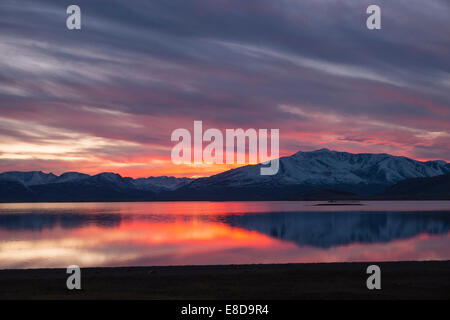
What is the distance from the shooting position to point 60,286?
2352 centimetres

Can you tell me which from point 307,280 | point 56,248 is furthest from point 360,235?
point 307,280

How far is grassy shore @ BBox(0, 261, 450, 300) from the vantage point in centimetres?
2056

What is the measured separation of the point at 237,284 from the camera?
2391cm

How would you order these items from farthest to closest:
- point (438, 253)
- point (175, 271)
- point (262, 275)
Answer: point (438, 253), point (175, 271), point (262, 275)

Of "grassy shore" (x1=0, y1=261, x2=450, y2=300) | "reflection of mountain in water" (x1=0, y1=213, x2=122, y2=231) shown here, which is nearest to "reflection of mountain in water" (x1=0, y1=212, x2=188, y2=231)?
"reflection of mountain in water" (x1=0, y1=213, x2=122, y2=231)

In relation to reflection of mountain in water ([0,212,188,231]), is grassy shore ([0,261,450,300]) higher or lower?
higher

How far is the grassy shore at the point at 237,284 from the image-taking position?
20562mm

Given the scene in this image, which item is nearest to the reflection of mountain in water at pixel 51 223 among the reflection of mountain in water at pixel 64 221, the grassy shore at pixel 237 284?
the reflection of mountain in water at pixel 64 221

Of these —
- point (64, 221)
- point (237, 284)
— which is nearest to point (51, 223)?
point (64, 221)

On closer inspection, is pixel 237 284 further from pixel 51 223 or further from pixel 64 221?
pixel 64 221

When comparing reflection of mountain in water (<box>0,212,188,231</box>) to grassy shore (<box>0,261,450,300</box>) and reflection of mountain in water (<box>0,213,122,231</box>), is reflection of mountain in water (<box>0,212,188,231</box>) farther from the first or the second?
grassy shore (<box>0,261,450,300</box>)
